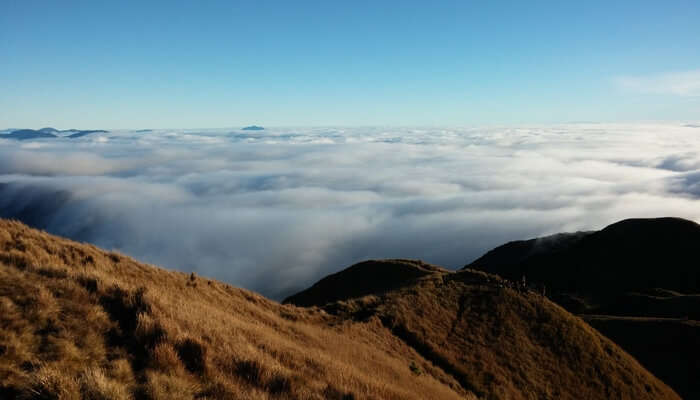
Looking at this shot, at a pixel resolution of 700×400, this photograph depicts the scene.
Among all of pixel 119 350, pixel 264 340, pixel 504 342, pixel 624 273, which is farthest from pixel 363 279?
pixel 624 273

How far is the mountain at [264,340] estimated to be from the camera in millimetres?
7219

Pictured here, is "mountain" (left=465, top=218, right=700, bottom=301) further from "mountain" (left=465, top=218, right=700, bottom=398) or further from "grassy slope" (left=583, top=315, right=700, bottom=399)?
"grassy slope" (left=583, top=315, right=700, bottom=399)

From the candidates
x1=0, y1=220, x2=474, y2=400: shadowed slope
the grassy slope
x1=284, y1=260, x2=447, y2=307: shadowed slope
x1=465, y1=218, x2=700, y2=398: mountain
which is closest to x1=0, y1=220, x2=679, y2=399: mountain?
x1=0, y1=220, x2=474, y2=400: shadowed slope

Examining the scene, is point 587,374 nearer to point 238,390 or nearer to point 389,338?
point 389,338

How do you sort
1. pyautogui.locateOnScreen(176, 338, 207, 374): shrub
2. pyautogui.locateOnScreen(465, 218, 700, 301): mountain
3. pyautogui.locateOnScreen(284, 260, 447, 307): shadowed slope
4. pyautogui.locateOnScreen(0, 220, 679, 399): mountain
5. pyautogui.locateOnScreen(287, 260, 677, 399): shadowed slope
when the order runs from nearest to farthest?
pyautogui.locateOnScreen(0, 220, 679, 399): mountain
pyautogui.locateOnScreen(176, 338, 207, 374): shrub
pyautogui.locateOnScreen(287, 260, 677, 399): shadowed slope
pyautogui.locateOnScreen(284, 260, 447, 307): shadowed slope
pyautogui.locateOnScreen(465, 218, 700, 301): mountain

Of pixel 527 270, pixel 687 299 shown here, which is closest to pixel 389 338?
pixel 687 299

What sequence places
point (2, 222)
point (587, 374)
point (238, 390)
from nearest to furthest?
1. point (238, 390)
2. point (2, 222)
3. point (587, 374)

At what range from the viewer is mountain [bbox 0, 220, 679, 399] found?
A: 7.22 meters

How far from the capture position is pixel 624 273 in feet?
347

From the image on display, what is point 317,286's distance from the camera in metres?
66.9

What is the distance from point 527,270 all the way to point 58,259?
131 m

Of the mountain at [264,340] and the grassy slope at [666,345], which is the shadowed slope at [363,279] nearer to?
the mountain at [264,340]

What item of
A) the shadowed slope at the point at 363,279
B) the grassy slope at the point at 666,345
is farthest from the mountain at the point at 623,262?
the shadowed slope at the point at 363,279

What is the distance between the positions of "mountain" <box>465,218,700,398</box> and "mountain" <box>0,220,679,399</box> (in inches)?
944
